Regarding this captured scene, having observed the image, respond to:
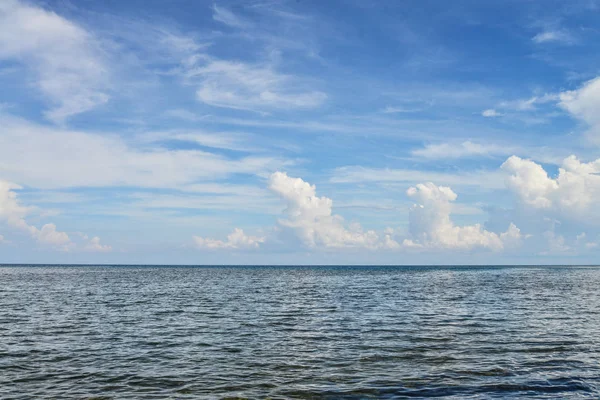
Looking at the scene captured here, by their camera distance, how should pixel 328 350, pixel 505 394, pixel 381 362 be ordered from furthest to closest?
pixel 328 350
pixel 381 362
pixel 505 394

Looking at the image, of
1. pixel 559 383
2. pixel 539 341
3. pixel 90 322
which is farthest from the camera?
pixel 90 322

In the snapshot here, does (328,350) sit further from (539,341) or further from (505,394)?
(539,341)

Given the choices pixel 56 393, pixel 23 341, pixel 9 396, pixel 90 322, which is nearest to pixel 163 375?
pixel 56 393

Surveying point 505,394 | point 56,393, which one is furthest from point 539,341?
point 56,393

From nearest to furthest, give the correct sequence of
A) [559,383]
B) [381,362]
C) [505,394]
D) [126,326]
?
1. [505,394]
2. [559,383]
3. [381,362]
4. [126,326]

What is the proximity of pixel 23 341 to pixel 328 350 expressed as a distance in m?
21.7

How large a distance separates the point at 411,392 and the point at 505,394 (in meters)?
4.03

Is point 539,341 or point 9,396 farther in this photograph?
point 539,341

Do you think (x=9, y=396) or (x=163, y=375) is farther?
(x=163, y=375)

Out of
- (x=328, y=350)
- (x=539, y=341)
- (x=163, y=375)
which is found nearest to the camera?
(x=163, y=375)

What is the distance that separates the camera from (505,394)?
20844 mm

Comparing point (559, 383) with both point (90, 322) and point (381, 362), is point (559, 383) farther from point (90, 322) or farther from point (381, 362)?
point (90, 322)

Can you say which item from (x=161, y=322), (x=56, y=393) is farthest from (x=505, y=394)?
(x=161, y=322)

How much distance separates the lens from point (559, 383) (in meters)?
22.5
